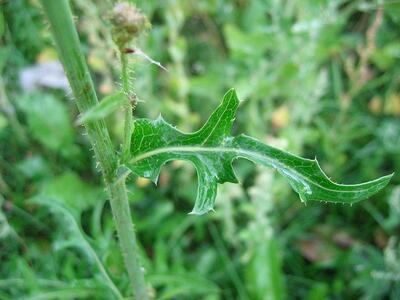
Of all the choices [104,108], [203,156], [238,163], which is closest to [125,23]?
[104,108]

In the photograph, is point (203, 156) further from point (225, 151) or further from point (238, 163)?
point (238, 163)

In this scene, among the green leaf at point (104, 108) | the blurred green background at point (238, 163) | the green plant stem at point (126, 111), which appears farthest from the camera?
the blurred green background at point (238, 163)

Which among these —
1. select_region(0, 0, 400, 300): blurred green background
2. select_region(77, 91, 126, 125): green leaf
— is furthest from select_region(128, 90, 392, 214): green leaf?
select_region(0, 0, 400, 300): blurred green background

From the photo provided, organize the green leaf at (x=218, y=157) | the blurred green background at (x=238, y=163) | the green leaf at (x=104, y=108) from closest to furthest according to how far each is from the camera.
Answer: the green leaf at (x=104, y=108) < the green leaf at (x=218, y=157) < the blurred green background at (x=238, y=163)

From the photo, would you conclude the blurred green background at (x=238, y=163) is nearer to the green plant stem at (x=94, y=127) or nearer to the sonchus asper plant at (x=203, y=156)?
the green plant stem at (x=94, y=127)

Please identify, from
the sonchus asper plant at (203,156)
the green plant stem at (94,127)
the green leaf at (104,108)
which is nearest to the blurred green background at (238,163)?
the green plant stem at (94,127)

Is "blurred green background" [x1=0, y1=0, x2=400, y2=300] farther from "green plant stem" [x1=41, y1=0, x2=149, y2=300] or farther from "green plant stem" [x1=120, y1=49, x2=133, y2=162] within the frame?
"green plant stem" [x1=120, y1=49, x2=133, y2=162]

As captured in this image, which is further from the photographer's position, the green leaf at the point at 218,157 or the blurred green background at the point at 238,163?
the blurred green background at the point at 238,163

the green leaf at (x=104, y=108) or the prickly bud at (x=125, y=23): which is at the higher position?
the prickly bud at (x=125, y=23)
